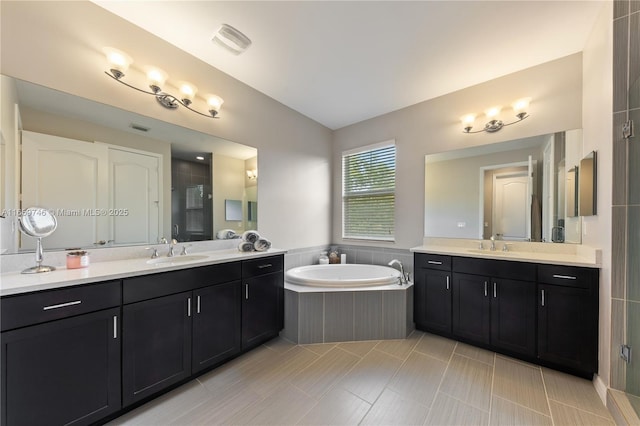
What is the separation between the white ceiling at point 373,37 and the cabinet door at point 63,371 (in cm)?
209

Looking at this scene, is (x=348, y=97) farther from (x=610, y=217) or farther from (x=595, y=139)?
(x=610, y=217)

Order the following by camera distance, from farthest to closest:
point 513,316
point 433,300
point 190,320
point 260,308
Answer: point 433,300 → point 260,308 → point 513,316 → point 190,320

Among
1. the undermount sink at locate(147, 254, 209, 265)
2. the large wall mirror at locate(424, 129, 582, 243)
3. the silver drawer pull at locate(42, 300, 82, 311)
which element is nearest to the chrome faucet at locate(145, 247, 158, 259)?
the undermount sink at locate(147, 254, 209, 265)

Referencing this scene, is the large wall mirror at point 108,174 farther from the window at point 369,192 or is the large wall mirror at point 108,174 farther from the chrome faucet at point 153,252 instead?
the window at point 369,192

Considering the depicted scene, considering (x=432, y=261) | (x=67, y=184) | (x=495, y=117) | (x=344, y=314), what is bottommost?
(x=344, y=314)

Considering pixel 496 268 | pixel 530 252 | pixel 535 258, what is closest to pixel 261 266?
pixel 496 268

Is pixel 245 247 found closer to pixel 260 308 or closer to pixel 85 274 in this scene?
pixel 260 308

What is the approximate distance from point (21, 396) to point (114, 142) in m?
1.55

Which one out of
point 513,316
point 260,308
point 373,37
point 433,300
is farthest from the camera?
point 433,300

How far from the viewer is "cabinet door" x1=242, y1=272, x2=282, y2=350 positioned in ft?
6.75

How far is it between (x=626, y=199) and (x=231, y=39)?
2995 mm

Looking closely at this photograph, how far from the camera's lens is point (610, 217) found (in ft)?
5.13

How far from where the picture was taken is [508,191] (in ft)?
8.18

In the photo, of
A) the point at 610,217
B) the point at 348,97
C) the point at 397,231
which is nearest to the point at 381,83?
the point at 348,97
